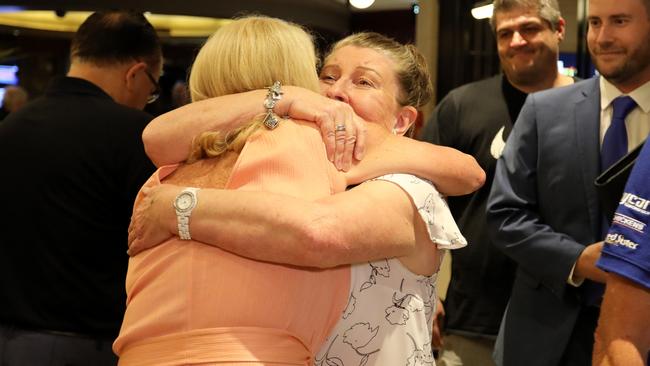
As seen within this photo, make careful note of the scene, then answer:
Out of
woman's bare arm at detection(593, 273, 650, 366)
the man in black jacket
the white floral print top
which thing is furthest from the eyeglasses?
woman's bare arm at detection(593, 273, 650, 366)

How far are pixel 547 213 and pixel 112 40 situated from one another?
1686mm

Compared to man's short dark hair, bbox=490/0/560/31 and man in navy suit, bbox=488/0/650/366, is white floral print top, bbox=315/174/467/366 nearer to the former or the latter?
man in navy suit, bbox=488/0/650/366

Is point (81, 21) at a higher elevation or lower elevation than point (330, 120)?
lower

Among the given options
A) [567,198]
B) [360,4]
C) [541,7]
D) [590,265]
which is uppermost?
[541,7]

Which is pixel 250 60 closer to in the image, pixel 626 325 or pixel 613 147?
pixel 626 325

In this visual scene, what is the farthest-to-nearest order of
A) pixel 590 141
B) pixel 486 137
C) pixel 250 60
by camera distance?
pixel 486 137
pixel 590 141
pixel 250 60

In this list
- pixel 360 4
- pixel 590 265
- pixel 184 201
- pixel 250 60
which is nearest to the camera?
pixel 184 201

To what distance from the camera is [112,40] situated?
333cm

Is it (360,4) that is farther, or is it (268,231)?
(360,4)

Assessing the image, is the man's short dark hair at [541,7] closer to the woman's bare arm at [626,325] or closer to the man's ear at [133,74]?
the man's ear at [133,74]

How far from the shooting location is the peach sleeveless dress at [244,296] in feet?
5.61

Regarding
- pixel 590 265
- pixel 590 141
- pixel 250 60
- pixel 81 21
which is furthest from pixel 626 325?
pixel 81 21

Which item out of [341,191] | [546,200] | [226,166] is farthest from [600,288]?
Result: [226,166]

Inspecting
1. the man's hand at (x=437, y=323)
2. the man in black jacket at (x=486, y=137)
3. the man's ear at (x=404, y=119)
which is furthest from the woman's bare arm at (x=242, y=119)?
the man's hand at (x=437, y=323)
